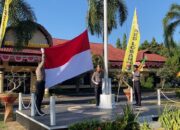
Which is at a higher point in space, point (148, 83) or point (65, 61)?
point (148, 83)

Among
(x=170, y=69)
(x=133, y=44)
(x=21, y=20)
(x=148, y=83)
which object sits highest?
(x=21, y=20)

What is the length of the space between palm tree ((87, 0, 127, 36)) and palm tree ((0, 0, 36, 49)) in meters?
6.14

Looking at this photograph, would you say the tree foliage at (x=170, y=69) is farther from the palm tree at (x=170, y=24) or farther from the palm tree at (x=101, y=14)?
the palm tree at (x=101, y=14)

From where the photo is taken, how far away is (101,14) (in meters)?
25.3

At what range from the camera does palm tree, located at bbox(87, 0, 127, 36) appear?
2506 cm

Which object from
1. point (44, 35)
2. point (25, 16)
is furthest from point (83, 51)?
point (44, 35)

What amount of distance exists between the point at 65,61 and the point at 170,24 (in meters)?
21.2

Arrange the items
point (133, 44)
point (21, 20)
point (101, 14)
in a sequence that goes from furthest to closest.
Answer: point (101, 14), point (21, 20), point (133, 44)

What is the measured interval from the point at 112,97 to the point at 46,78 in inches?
132

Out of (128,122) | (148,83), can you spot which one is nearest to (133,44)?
(128,122)

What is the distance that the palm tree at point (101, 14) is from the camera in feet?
82.2

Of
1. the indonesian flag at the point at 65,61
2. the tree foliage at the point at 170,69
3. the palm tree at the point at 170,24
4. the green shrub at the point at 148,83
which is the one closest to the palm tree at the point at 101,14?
the palm tree at the point at 170,24

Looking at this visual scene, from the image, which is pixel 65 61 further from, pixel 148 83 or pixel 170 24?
pixel 148 83

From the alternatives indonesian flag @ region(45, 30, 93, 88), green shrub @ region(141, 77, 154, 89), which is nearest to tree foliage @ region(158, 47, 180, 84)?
green shrub @ region(141, 77, 154, 89)
